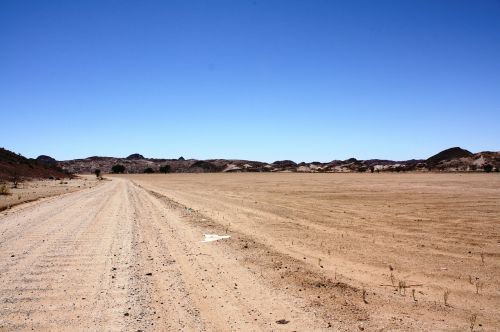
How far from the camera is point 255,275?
832cm

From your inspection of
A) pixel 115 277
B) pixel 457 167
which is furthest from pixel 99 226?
pixel 457 167

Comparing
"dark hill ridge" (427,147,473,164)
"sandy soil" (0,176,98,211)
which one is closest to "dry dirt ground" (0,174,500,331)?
"sandy soil" (0,176,98,211)

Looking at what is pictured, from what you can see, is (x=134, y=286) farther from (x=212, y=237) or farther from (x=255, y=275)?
(x=212, y=237)

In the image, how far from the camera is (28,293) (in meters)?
7.09

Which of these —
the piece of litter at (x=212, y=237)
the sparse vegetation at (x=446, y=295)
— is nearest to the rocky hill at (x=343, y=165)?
the piece of litter at (x=212, y=237)

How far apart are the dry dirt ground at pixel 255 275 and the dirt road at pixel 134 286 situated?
1.1 inches

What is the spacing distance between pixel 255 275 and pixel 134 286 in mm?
2291

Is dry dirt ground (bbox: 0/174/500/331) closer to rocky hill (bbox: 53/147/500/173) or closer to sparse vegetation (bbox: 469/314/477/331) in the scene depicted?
sparse vegetation (bbox: 469/314/477/331)

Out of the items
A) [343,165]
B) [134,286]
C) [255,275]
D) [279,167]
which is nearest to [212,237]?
[255,275]

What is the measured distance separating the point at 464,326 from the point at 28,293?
22.0ft

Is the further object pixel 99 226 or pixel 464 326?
pixel 99 226

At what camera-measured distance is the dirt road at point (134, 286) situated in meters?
5.90

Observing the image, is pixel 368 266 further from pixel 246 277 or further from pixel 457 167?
pixel 457 167

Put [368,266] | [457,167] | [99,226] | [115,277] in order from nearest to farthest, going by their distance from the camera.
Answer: [115,277] < [368,266] < [99,226] < [457,167]
